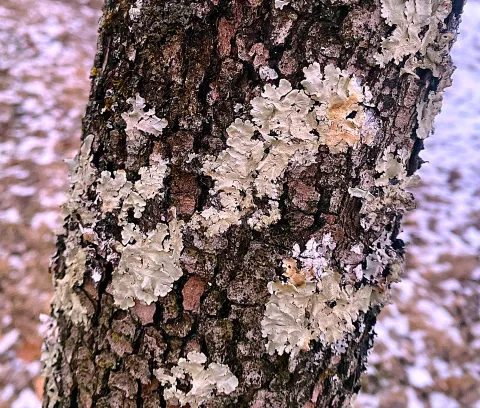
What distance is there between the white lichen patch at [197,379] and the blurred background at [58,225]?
4.91 ft

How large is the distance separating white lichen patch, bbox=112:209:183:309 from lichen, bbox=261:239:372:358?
0.60 ft

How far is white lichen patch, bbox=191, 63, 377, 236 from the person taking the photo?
698mm

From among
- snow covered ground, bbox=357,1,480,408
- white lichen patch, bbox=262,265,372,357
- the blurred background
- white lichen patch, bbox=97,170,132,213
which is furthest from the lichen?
the blurred background

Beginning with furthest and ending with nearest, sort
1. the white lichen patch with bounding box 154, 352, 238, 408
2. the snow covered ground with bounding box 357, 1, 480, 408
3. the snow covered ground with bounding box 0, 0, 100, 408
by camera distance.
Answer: the snow covered ground with bounding box 357, 1, 480, 408, the snow covered ground with bounding box 0, 0, 100, 408, the white lichen patch with bounding box 154, 352, 238, 408

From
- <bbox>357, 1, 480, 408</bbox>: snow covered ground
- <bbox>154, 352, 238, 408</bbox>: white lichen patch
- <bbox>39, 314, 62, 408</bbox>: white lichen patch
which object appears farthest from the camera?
<bbox>357, 1, 480, 408</bbox>: snow covered ground

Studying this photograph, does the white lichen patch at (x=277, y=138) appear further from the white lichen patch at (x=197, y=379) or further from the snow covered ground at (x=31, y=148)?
the snow covered ground at (x=31, y=148)

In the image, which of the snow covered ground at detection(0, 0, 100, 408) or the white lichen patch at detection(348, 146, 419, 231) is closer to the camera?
the white lichen patch at detection(348, 146, 419, 231)

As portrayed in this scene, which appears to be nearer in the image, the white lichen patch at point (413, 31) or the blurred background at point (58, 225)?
the white lichen patch at point (413, 31)

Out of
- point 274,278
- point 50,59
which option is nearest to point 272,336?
point 274,278

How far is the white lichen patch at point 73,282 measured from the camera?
0.87 m

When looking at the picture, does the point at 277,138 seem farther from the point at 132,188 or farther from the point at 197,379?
the point at 197,379

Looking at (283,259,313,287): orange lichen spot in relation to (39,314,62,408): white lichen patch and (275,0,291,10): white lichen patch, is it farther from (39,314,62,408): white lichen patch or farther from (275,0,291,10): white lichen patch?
(39,314,62,408): white lichen patch

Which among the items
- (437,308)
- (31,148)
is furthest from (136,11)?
(31,148)

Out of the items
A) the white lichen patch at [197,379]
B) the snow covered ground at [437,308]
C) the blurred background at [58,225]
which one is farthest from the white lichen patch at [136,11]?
the blurred background at [58,225]
